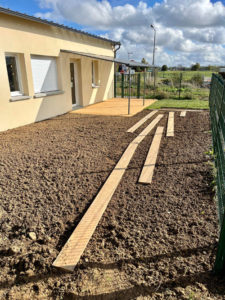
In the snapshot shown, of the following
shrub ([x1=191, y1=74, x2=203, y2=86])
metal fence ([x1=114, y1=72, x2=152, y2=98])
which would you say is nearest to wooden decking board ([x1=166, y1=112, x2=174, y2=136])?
metal fence ([x1=114, y1=72, x2=152, y2=98])

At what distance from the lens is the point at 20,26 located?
25.3 ft

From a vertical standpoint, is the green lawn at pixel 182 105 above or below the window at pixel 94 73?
below

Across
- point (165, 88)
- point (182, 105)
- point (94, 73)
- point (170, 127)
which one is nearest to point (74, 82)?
point (94, 73)

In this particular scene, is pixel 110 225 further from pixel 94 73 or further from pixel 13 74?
pixel 94 73

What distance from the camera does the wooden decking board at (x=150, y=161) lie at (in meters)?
4.30

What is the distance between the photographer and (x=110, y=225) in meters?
3.07

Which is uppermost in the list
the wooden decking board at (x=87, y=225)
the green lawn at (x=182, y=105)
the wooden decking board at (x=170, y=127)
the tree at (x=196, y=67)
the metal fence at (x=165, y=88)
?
the tree at (x=196, y=67)

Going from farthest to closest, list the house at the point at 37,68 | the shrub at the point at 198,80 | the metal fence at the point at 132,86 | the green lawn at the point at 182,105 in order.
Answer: the shrub at the point at 198,80
the metal fence at the point at 132,86
the green lawn at the point at 182,105
the house at the point at 37,68

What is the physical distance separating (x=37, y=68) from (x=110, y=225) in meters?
7.77

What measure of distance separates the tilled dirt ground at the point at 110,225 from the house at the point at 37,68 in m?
2.79

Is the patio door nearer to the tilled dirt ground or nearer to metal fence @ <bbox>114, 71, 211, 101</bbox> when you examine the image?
metal fence @ <bbox>114, 71, 211, 101</bbox>

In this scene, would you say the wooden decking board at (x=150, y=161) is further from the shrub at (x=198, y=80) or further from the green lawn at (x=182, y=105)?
the shrub at (x=198, y=80)

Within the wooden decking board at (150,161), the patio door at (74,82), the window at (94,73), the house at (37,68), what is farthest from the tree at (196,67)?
the wooden decking board at (150,161)

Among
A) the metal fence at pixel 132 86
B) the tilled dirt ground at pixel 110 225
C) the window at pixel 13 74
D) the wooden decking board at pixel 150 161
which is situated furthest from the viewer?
the metal fence at pixel 132 86
